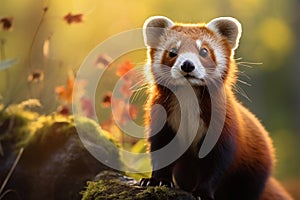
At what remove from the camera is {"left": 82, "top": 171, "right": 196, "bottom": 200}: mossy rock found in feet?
12.1

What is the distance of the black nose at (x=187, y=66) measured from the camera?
3798 millimetres

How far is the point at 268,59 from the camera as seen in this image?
1344 centimetres

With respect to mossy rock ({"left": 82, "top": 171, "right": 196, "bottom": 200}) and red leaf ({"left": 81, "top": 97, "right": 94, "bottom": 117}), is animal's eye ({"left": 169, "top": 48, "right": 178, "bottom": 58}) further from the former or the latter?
red leaf ({"left": 81, "top": 97, "right": 94, "bottom": 117})

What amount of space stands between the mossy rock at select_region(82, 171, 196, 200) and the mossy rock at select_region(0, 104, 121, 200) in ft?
1.44

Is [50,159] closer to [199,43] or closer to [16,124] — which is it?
[16,124]

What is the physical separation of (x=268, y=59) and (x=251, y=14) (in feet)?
3.42

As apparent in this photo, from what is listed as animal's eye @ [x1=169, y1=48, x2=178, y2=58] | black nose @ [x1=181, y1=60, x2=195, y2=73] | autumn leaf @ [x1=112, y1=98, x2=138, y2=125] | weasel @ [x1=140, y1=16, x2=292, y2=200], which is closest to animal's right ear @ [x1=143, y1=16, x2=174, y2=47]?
weasel @ [x1=140, y1=16, x2=292, y2=200]

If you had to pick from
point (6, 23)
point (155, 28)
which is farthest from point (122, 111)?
point (155, 28)

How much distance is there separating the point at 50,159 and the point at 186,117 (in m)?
1.22

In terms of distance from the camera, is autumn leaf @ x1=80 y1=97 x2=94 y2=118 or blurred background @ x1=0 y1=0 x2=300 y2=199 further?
blurred background @ x1=0 y1=0 x2=300 y2=199

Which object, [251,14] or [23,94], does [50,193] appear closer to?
[23,94]

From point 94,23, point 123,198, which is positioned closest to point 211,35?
point 123,198

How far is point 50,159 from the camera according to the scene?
4793 millimetres

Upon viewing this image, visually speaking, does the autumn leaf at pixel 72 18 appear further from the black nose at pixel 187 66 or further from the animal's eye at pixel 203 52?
the black nose at pixel 187 66
